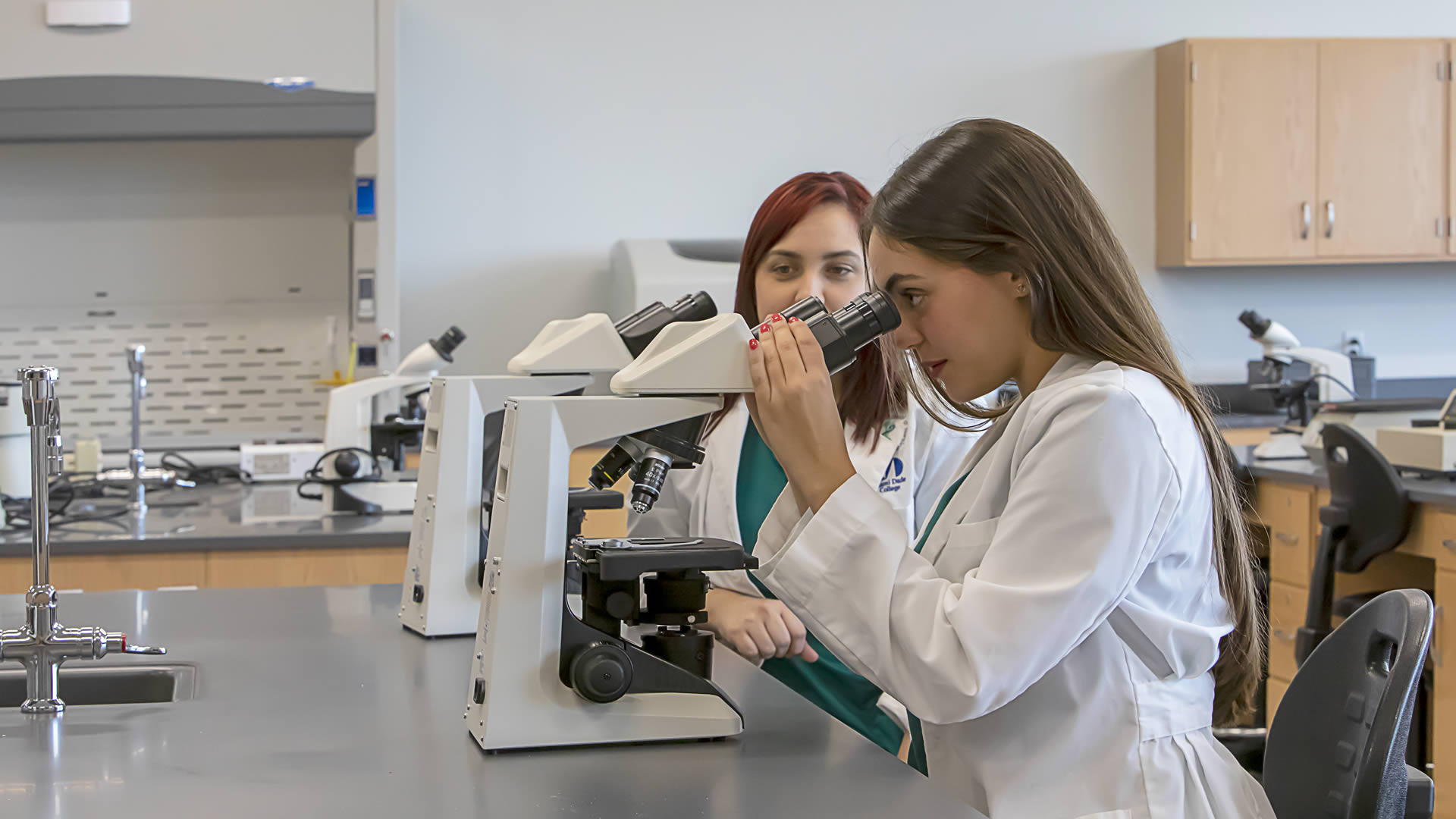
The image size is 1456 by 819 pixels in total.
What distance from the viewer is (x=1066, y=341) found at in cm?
102

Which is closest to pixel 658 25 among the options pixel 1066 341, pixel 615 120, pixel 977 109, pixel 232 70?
pixel 615 120

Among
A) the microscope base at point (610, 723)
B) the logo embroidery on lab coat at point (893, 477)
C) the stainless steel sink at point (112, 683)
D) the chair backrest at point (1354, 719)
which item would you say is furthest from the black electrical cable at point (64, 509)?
the chair backrest at point (1354, 719)

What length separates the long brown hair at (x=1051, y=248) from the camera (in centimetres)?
100

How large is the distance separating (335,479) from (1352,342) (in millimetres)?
4021

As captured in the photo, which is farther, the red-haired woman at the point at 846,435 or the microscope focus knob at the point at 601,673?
the red-haired woman at the point at 846,435

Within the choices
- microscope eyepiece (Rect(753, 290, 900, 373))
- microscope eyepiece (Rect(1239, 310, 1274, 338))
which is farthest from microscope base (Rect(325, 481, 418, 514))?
microscope eyepiece (Rect(1239, 310, 1274, 338))

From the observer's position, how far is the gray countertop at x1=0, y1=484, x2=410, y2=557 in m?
2.19

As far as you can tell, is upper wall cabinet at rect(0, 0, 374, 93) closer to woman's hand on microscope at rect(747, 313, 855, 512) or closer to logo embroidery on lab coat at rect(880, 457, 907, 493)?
logo embroidery on lab coat at rect(880, 457, 907, 493)

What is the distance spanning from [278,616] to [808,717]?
0.73 meters

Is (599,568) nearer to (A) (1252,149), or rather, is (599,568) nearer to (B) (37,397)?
(B) (37,397)

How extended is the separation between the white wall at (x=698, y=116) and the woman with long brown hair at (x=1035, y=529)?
3.44 meters

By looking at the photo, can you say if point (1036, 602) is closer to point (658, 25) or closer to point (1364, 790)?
point (1364, 790)

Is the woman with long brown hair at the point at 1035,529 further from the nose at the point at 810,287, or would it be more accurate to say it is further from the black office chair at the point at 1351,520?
the black office chair at the point at 1351,520

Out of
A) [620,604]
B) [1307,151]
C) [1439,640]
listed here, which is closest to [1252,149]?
[1307,151]
